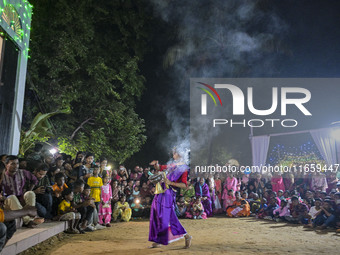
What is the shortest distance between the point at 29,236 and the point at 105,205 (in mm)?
4518

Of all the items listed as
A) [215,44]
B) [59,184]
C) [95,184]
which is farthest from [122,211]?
[215,44]

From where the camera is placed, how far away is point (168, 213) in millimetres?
5859

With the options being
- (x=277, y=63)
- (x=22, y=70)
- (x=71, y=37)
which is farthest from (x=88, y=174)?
(x=277, y=63)

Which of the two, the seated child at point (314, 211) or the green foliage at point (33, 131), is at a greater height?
the green foliage at point (33, 131)

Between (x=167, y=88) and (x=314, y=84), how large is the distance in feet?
29.3

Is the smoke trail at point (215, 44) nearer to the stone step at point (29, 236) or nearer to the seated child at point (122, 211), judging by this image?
the seated child at point (122, 211)

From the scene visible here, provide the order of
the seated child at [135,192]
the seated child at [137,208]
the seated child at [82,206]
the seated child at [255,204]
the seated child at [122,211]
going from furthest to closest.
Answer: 1. the seated child at [255,204]
2. the seated child at [135,192]
3. the seated child at [137,208]
4. the seated child at [122,211]
5. the seated child at [82,206]

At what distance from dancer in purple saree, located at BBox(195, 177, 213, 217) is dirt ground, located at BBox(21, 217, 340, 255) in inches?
142

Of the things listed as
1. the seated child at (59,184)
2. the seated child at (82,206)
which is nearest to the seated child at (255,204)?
the seated child at (82,206)

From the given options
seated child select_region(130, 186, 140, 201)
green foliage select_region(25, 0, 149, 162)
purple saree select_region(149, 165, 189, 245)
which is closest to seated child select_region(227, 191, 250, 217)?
seated child select_region(130, 186, 140, 201)

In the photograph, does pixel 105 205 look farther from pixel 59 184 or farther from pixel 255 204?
pixel 255 204

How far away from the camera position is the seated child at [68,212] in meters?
7.32

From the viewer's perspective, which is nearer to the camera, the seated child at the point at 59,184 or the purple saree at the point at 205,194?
the seated child at the point at 59,184

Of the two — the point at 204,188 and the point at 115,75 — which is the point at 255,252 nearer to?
the point at 204,188
